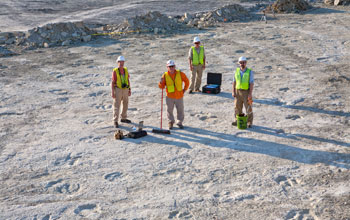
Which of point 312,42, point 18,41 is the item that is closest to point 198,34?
point 312,42

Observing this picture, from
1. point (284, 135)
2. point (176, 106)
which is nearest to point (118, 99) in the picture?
point (176, 106)

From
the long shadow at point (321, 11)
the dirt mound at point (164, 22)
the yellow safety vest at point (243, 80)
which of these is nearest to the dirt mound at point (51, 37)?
the dirt mound at point (164, 22)

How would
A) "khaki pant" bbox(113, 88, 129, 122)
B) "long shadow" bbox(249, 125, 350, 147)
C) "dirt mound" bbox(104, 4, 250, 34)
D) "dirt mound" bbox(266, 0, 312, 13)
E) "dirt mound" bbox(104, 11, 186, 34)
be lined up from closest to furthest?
1. "long shadow" bbox(249, 125, 350, 147)
2. "khaki pant" bbox(113, 88, 129, 122)
3. "dirt mound" bbox(104, 11, 186, 34)
4. "dirt mound" bbox(104, 4, 250, 34)
5. "dirt mound" bbox(266, 0, 312, 13)

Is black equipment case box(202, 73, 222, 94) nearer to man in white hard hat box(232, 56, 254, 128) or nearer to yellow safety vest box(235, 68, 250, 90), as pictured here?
man in white hard hat box(232, 56, 254, 128)

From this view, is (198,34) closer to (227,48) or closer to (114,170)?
(227,48)

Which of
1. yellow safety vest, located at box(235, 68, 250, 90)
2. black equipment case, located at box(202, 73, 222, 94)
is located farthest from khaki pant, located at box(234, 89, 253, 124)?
black equipment case, located at box(202, 73, 222, 94)

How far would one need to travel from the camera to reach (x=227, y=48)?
1923 cm

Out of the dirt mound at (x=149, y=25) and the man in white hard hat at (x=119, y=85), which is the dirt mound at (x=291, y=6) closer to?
the dirt mound at (x=149, y=25)

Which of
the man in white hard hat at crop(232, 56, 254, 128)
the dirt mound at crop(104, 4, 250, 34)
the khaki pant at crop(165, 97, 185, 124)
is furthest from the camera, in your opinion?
the dirt mound at crop(104, 4, 250, 34)

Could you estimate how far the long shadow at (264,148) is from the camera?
27.1ft

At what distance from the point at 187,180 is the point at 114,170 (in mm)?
1597

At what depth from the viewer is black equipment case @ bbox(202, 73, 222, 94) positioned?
42.0 feet

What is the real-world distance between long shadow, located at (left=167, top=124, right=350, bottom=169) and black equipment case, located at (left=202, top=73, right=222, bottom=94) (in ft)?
9.52

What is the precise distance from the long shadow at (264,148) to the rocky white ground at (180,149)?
23 millimetres
